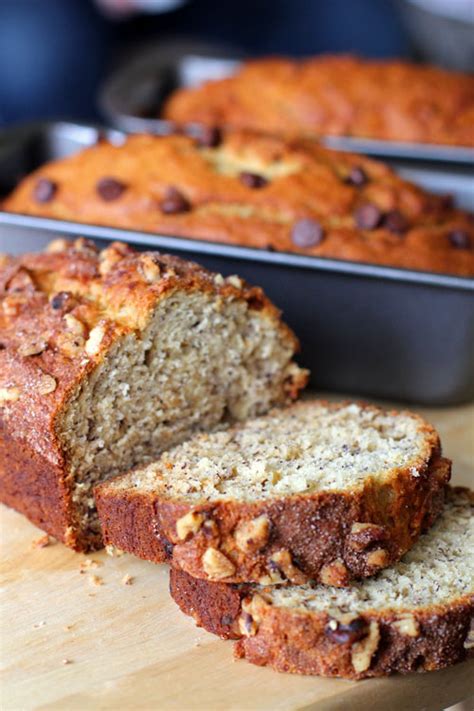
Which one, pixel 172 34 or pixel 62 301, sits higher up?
pixel 62 301

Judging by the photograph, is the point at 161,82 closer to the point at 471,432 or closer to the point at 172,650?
the point at 471,432

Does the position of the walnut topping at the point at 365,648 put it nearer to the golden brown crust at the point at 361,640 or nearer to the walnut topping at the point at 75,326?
the golden brown crust at the point at 361,640

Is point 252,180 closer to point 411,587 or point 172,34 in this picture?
point 411,587

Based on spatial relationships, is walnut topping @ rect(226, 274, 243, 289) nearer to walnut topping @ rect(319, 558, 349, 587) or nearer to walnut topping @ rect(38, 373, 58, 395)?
walnut topping @ rect(38, 373, 58, 395)

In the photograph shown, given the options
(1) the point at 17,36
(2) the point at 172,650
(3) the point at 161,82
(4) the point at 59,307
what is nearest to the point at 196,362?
(4) the point at 59,307

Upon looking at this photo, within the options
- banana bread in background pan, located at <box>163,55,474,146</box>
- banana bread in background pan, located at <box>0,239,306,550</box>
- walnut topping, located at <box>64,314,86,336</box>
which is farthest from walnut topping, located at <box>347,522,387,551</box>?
banana bread in background pan, located at <box>163,55,474,146</box>

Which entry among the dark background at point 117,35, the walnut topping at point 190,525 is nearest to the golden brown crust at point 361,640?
the walnut topping at point 190,525

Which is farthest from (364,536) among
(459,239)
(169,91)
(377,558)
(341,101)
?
(169,91)
